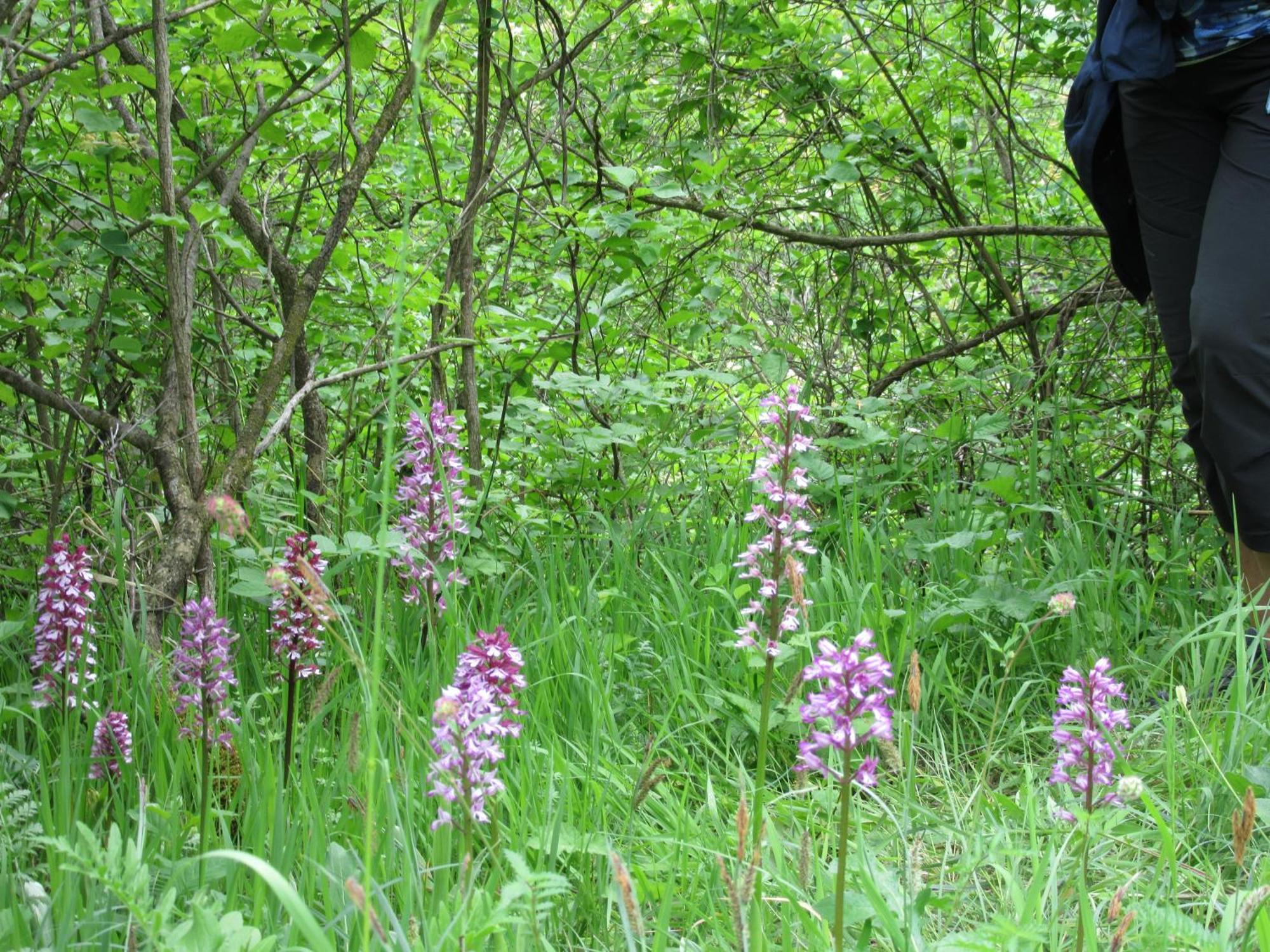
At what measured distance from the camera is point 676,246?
4.09m

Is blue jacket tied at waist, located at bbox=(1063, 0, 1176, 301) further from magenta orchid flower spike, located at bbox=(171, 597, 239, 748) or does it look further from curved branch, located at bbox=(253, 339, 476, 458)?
magenta orchid flower spike, located at bbox=(171, 597, 239, 748)

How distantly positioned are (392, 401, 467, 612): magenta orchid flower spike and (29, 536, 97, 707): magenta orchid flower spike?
1.85ft

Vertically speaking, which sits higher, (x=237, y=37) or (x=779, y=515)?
(x=237, y=37)

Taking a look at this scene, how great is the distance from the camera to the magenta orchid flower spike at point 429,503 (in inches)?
87.4

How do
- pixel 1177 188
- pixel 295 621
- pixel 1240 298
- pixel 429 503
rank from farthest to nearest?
pixel 1177 188, pixel 429 503, pixel 1240 298, pixel 295 621

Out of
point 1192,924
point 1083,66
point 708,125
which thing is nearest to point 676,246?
point 708,125

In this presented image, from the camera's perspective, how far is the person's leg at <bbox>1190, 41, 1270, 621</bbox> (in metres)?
2.15

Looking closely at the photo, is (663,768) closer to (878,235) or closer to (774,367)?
(774,367)

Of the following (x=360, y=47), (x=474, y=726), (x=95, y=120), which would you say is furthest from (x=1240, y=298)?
(x=95, y=120)

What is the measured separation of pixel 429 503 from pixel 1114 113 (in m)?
1.76

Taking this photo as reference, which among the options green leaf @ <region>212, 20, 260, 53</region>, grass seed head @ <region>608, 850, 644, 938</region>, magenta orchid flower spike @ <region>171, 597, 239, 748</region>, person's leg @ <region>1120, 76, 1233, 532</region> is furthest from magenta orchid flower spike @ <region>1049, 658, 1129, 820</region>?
green leaf @ <region>212, 20, 260, 53</region>

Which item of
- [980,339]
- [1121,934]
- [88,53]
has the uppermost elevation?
[88,53]

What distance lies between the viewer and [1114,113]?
2498mm

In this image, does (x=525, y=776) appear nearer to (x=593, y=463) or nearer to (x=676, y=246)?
(x=593, y=463)
